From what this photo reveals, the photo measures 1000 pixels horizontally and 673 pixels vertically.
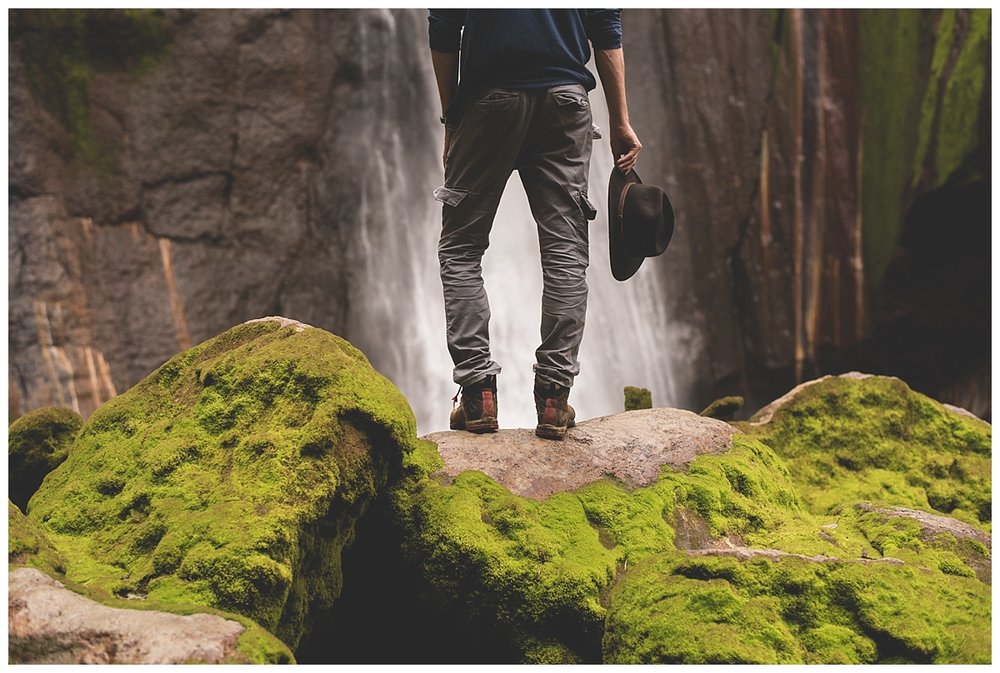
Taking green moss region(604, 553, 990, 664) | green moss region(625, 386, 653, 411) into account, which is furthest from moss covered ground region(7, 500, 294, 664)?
green moss region(625, 386, 653, 411)

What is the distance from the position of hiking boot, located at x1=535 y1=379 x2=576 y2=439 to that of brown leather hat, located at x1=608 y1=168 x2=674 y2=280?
1.60 feet

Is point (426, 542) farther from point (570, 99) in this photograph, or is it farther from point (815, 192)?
point (815, 192)

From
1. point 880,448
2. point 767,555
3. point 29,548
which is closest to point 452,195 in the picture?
point 767,555

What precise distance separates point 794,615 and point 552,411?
117 cm

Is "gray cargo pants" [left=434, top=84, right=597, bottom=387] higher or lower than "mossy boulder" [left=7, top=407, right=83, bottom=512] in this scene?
higher

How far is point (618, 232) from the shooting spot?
11.8ft

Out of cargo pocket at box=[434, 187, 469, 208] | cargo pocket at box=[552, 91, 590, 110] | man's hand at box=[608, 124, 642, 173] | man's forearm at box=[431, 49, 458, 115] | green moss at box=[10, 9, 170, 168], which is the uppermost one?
green moss at box=[10, 9, 170, 168]

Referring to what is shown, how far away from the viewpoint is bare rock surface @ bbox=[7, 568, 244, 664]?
6.66 feet

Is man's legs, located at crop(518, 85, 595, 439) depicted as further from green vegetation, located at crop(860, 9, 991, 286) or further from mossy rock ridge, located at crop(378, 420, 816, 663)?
green vegetation, located at crop(860, 9, 991, 286)

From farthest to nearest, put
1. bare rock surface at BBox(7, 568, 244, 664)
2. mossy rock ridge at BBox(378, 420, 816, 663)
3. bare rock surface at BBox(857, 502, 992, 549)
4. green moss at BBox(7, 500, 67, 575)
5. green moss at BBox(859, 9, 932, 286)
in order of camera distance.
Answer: green moss at BBox(859, 9, 932, 286), bare rock surface at BBox(857, 502, 992, 549), mossy rock ridge at BBox(378, 420, 816, 663), green moss at BBox(7, 500, 67, 575), bare rock surface at BBox(7, 568, 244, 664)

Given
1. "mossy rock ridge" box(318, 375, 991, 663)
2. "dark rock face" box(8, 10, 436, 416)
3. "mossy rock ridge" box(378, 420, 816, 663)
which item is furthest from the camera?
"dark rock face" box(8, 10, 436, 416)

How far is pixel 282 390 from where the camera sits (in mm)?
2873

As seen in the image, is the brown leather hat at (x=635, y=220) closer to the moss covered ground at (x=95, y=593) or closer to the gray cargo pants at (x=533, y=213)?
the gray cargo pants at (x=533, y=213)

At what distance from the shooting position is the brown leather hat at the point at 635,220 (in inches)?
138
